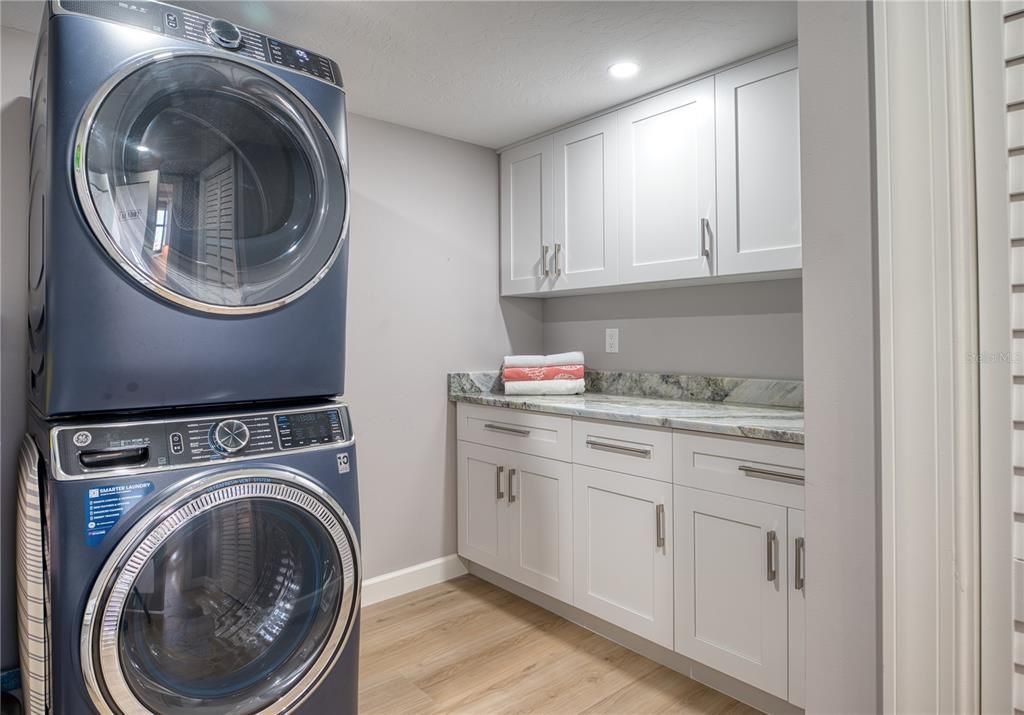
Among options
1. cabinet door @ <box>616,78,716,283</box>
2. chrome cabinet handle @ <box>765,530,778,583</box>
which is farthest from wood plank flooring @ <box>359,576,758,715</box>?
cabinet door @ <box>616,78,716,283</box>

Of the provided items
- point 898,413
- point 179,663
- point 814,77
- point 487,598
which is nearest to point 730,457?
point 898,413

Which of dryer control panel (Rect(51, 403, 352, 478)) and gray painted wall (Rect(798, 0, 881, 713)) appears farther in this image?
dryer control panel (Rect(51, 403, 352, 478))

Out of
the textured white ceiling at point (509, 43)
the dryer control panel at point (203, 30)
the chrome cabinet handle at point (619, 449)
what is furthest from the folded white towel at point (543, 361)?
the dryer control panel at point (203, 30)

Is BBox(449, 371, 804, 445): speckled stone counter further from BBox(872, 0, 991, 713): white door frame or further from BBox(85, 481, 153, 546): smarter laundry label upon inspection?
BBox(85, 481, 153, 546): smarter laundry label

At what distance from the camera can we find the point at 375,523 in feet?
8.82

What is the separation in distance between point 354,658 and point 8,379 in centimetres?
144

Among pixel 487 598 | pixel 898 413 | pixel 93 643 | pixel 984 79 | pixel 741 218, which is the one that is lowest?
pixel 487 598

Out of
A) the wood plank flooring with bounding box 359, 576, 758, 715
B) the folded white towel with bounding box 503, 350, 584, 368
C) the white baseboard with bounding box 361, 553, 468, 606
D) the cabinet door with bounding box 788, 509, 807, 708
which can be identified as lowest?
the wood plank flooring with bounding box 359, 576, 758, 715

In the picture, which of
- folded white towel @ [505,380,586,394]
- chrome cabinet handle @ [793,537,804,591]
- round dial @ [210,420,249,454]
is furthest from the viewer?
folded white towel @ [505,380,586,394]

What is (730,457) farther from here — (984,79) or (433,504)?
(433,504)

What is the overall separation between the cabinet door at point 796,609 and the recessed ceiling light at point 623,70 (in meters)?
1.66

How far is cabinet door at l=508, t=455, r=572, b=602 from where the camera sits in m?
2.37

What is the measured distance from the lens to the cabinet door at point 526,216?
2.92 m

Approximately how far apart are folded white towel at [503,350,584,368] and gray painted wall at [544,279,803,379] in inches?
7.8
